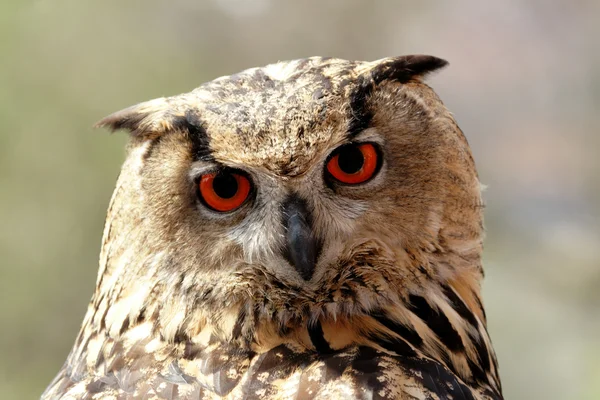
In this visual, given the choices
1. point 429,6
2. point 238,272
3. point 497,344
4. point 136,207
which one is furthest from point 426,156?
point 429,6

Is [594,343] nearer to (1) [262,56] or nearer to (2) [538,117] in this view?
(2) [538,117]

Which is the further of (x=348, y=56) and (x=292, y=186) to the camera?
(x=348, y=56)

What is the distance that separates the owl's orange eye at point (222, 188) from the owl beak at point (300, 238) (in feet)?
0.33

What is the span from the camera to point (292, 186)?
1510 mm

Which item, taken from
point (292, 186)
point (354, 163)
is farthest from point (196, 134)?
point (354, 163)

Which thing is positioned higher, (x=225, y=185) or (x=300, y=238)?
(x=225, y=185)

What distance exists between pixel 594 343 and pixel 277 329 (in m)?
4.49

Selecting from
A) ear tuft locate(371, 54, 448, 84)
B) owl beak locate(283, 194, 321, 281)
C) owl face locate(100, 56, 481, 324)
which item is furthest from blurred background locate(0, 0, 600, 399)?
owl beak locate(283, 194, 321, 281)

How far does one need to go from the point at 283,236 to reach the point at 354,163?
204 millimetres

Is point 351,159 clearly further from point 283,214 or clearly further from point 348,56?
point 348,56

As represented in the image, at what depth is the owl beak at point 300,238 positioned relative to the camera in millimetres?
1495

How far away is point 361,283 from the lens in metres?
1.57

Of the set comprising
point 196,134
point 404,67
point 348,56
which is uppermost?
point 348,56

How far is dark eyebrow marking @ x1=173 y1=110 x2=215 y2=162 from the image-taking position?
150cm
